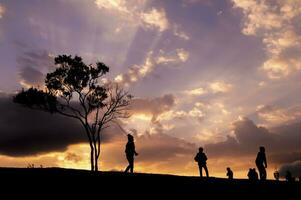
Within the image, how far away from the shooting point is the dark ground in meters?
16.9

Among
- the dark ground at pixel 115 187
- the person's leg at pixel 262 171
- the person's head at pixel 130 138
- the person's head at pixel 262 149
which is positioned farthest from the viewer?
the person's leg at pixel 262 171

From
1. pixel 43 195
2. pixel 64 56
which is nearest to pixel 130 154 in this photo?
pixel 43 195

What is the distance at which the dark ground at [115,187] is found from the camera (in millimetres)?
16922

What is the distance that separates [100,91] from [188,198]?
124ft

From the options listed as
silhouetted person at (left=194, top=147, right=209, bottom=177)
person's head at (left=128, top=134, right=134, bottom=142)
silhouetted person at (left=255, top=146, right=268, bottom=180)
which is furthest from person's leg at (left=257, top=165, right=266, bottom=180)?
person's head at (left=128, top=134, right=134, bottom=142)

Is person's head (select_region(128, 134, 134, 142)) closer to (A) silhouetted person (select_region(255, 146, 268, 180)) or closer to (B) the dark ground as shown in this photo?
(B) the dark ground

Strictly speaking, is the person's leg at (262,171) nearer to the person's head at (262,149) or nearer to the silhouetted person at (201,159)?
the person's head at (262,149)

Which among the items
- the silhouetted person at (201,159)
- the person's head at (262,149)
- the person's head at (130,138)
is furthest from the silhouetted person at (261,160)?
the person's head at (130,138)

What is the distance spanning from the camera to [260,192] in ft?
81.2

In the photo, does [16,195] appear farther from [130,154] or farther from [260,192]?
[260,192]

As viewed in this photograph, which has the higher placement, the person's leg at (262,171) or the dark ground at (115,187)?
the person's leg at (262,171)

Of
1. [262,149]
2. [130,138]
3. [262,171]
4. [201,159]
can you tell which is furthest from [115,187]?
[262,171]

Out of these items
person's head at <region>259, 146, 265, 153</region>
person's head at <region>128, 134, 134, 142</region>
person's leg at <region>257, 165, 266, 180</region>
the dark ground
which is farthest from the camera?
person's leg at <region>257, 165, 266, 180</region>

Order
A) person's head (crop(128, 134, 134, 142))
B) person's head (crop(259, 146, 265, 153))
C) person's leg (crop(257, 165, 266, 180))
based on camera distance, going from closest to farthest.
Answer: person's head (crop(128, 134, 134, 142)) < person's head (crop(259, 146, 265, 153)) < person's leg (crop(257, 165, 266, 180))
